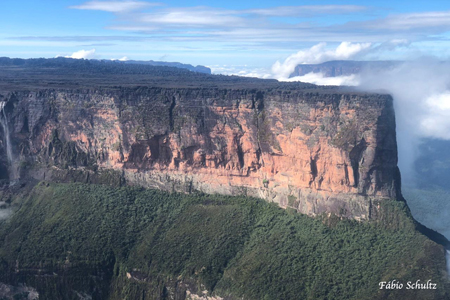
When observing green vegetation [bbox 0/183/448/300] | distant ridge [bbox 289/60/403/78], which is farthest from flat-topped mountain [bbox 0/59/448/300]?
distant ridge [bbox 289/60/403/78]

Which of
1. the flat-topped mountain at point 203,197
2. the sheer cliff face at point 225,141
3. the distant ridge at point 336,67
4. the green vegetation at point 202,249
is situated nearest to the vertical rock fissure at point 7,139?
the flat-topped mountain at point 203,197

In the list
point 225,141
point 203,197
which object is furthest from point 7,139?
point 225,141

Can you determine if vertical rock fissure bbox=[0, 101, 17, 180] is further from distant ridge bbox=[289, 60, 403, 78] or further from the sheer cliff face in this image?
distant ridge bbox=[289, 60, 403, 78]

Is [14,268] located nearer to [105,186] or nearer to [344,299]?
[105,186]

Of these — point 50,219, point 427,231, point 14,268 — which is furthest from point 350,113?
point 14,268

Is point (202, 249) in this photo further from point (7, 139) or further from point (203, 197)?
point (7, 139)

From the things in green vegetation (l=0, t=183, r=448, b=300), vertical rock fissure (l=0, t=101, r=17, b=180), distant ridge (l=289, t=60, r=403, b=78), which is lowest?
green vegetation (l=0, t=183, r=448, b=300)

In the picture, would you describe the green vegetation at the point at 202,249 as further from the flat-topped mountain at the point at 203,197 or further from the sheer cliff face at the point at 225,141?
the sheer cliff face at the point at 225,141
